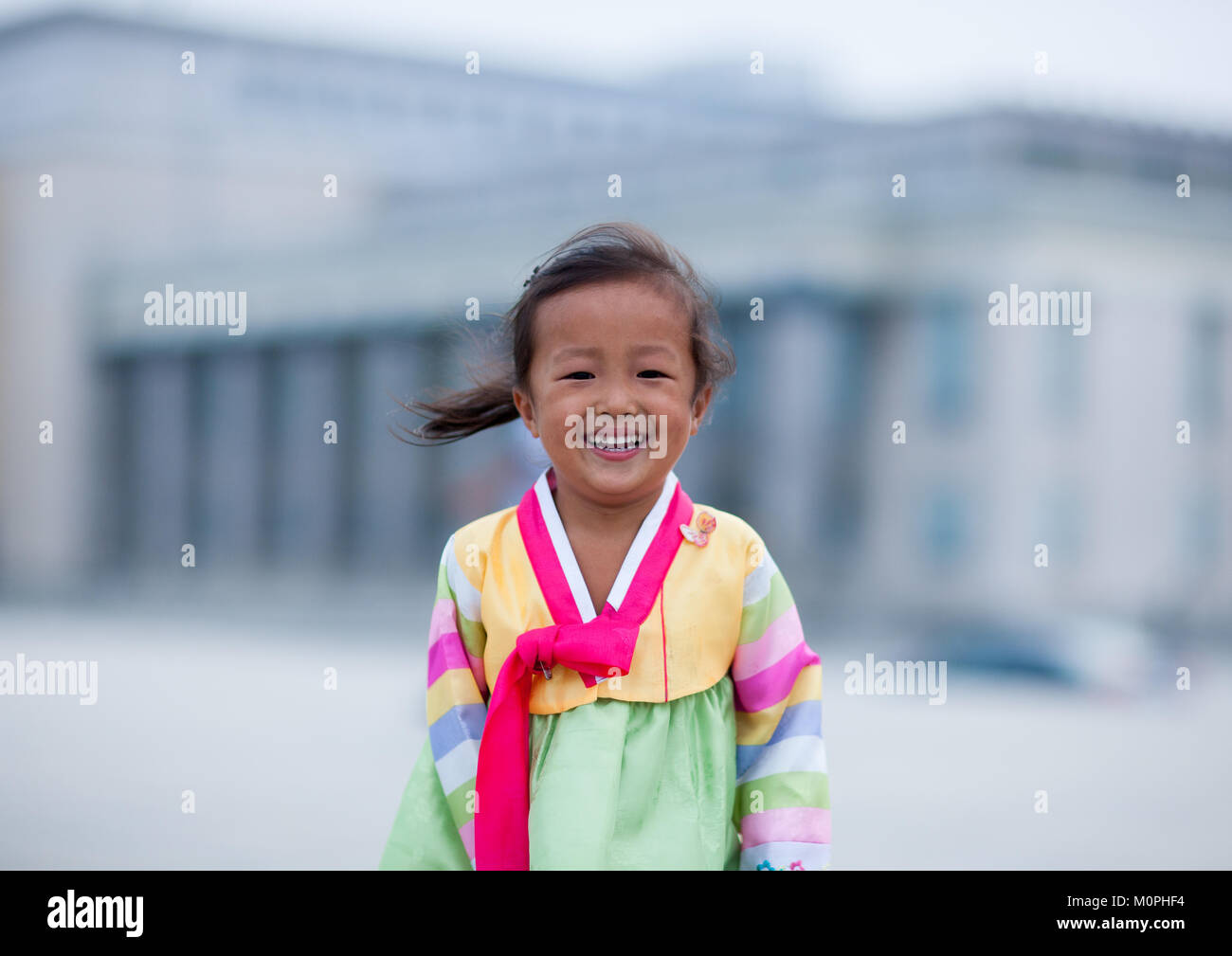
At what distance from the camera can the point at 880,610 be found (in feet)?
45.8

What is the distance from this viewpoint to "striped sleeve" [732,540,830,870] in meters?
1.92

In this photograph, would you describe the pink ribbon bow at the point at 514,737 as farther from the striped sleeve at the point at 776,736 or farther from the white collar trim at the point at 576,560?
the striped sleeve at the point at 776,736

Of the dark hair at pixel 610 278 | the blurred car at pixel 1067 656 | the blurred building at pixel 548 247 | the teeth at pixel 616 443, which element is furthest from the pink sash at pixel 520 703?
the blurred car at pixel 1067 656

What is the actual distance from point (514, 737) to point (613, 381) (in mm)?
533

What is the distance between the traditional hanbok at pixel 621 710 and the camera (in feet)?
6.11

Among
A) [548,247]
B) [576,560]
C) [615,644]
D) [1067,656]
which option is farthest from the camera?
[548,247]

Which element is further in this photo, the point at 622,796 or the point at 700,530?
the point at 700,530

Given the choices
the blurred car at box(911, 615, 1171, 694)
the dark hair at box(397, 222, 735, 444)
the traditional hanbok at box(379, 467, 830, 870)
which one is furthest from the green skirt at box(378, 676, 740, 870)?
the blurred car at box(911, 615, 1171, 694)

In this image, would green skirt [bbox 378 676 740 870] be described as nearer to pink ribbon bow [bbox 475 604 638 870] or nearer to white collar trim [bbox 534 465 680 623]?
pink ribbon bow [bbox 475 604 638 870]

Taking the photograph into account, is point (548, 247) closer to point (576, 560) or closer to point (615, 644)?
point (576, 560)

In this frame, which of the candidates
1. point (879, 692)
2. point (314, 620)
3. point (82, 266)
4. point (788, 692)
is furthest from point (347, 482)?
point (788, 692)

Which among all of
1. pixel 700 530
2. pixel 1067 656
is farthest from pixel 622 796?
pixel 1067 656

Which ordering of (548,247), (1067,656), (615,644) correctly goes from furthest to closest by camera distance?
(548,247) → (1067,656) → (615,644)

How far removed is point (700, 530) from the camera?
2.01 metres
